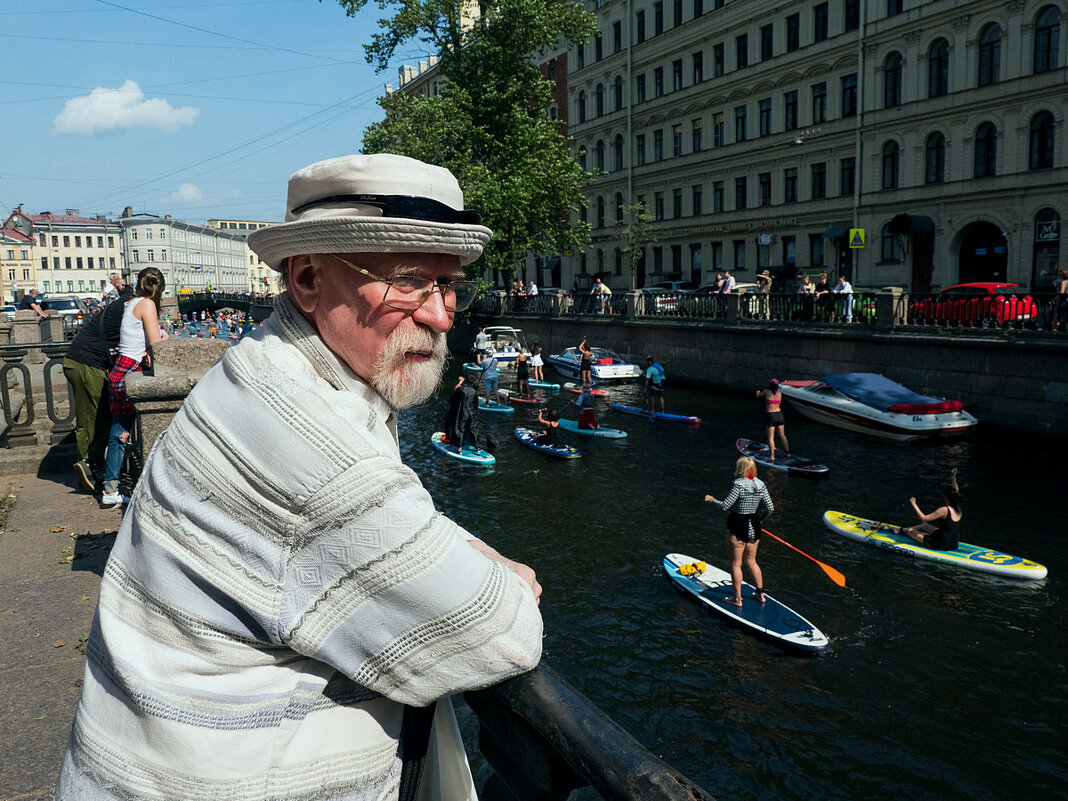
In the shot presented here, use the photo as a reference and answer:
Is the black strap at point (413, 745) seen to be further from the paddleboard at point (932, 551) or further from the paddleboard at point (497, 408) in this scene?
the paddleboard at point (497, 408)

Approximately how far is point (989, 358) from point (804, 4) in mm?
25676

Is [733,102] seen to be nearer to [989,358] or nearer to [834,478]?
[989,358]

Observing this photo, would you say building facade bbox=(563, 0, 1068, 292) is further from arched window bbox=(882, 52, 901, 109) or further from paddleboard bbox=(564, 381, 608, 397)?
paddleboard bbox=(564, 381, 608, 397)

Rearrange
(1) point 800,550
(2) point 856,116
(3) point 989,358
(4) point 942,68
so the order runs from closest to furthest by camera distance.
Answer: (1) point 800,550 < (3) point 989,358 < (4) point 942,68 < (2) point 856,116

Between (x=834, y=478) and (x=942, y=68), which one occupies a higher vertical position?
(x=942, y=68)

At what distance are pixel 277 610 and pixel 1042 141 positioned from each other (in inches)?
1475

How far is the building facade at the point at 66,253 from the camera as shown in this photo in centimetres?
11528

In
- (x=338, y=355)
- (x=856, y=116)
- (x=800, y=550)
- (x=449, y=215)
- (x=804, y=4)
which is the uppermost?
(x=804, y=4)

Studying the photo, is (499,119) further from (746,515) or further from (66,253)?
(66,253)

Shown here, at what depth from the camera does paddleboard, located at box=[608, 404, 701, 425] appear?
2544 centimetres

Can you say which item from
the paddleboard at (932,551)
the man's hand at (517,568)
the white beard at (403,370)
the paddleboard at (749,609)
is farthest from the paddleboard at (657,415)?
the white beard at (403,370)

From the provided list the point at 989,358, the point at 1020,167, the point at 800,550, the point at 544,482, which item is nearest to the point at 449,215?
the point at 800,550

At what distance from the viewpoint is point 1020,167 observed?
3259 cm

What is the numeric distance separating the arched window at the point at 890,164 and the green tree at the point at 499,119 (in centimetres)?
1355
